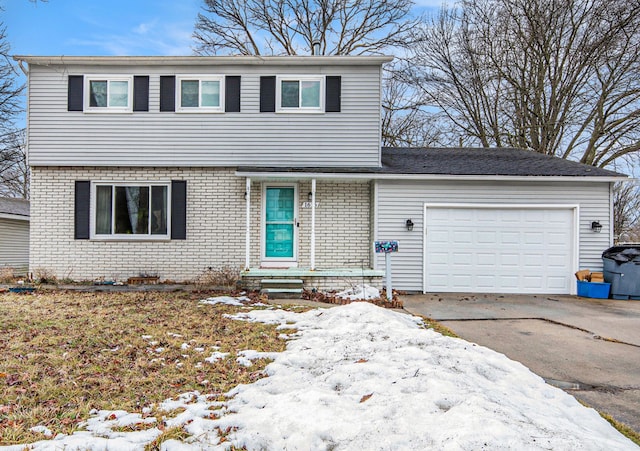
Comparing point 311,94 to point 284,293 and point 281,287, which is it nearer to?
point 281,287

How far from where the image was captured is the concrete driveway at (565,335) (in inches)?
131

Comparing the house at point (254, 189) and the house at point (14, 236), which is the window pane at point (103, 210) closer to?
the house at point (254, 189)

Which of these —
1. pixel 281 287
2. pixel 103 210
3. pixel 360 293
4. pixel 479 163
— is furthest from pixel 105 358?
pixel 479 163

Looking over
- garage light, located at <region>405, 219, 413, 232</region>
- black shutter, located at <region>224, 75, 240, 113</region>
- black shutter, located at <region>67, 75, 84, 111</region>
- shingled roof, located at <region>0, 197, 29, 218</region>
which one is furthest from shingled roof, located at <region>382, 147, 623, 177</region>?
shingled roof, located at <region>0, 197, 29, 218</region>

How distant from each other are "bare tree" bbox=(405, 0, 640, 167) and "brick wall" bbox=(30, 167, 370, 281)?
11.5m

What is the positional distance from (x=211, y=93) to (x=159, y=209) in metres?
3.07

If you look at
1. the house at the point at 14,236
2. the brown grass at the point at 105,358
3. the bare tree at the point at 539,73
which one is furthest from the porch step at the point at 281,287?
the bare tree at the point at 539,73

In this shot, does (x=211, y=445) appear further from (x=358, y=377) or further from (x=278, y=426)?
(x=358, y=377)

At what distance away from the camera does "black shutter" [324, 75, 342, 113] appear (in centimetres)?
907

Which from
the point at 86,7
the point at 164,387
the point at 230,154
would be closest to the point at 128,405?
the point at 164,387

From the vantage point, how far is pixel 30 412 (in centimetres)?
266

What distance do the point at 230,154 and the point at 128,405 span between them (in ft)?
22.9

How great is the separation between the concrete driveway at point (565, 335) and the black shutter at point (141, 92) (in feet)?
24.8

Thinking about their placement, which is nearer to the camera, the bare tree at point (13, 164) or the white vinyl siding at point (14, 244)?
the white vinyl siding at point (14, 244)
